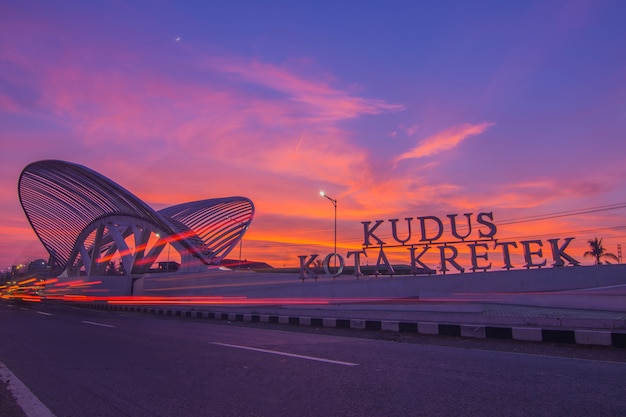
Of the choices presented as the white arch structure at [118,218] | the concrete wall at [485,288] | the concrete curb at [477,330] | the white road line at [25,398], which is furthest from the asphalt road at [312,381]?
the white arch structure at [118,218]

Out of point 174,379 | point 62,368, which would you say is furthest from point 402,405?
point 62,368

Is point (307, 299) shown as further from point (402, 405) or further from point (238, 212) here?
point (238, 212)

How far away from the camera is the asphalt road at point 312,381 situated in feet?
13.2

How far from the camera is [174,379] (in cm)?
541

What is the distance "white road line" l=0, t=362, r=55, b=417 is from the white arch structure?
126 ft

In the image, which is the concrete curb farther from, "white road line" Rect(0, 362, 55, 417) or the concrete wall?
the concrete wall

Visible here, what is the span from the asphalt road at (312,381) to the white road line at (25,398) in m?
0.10

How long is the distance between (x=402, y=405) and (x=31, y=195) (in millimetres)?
65144

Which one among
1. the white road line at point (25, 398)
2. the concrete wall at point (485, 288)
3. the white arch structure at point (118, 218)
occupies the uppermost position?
the white arch structure at point (118, 218)

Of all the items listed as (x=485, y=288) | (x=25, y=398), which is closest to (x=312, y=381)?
(x=25, y=398)

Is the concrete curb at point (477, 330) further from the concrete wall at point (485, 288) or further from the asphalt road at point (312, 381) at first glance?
the concrete wall at point (485, 288)

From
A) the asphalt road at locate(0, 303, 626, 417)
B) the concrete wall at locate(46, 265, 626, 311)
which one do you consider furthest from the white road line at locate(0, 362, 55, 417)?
the concrete wall at locate(46, 265, 626, 311)

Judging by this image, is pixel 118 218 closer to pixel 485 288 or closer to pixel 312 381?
pixel 485 288

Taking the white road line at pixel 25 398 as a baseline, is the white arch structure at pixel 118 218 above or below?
above
